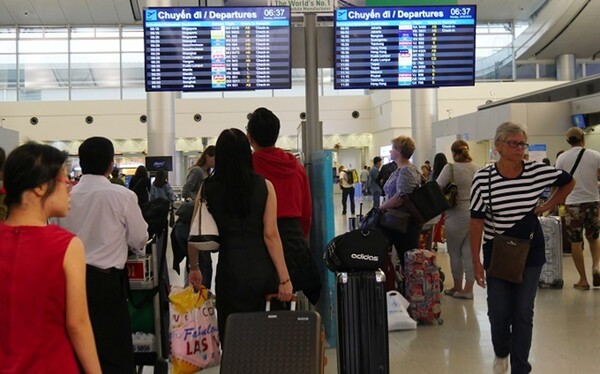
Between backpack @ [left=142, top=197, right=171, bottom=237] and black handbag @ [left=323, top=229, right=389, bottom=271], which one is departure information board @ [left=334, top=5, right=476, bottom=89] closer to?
backpack @ [left=142, top=197, right=171, bottom=237]

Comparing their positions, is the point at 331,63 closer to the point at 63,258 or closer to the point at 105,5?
the point at 63,258

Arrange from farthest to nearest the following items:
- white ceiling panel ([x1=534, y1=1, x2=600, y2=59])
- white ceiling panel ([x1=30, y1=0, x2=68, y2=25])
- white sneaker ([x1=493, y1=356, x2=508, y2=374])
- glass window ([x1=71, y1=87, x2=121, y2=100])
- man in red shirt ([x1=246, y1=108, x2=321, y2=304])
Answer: glass window ([x1=71, y1=87, x2=121, y2=100]) < white ceiling panel ([x1=30, y1=0, x2=68, y2=25]) < white ceiling panel ([x1=534, y1=1, x2=600, y2=59]) < white sneaker ([x1=493, y1=356, x2=508, y2=374]) < man in red shirt ([x1=246, y1=108, x2=321, y2=304])

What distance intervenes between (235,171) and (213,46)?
3.01m

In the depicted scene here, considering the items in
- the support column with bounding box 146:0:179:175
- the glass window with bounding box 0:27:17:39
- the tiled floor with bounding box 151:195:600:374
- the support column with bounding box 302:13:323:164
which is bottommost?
the tiled floor with bounding box 151:195:600:374

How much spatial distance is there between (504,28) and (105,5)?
20134mm

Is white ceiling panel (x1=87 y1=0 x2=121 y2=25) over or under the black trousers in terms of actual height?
over

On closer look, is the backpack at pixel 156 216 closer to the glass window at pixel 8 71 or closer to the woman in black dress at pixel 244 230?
the woman in black dress at pixel 244 230

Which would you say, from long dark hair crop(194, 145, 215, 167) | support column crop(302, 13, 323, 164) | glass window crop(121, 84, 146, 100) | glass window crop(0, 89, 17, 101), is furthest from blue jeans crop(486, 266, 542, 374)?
glass window crop(0, 89, 17, 101)

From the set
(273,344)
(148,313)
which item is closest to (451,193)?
(148,313)

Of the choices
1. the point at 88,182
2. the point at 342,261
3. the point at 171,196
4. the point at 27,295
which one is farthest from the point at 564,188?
the point at 171,196

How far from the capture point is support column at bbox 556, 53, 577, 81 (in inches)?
1165

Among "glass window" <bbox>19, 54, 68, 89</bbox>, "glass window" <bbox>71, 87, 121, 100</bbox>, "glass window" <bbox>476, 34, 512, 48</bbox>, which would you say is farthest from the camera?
"glass window" <bbox>476, 34, 512, 48</bbox>

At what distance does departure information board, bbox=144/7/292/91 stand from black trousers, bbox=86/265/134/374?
2.82 m

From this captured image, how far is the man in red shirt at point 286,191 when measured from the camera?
333 cm
